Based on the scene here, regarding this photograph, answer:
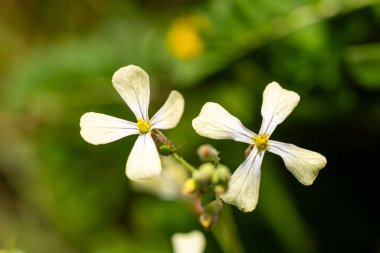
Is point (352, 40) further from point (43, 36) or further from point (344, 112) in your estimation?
point (43, 36)

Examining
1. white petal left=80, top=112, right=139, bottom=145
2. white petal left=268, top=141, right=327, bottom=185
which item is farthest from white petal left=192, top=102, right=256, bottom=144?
white petal left=80, top=112, right=139, bottom=145

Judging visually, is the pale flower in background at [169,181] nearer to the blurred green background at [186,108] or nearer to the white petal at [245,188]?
the blurred green background at [186,108]

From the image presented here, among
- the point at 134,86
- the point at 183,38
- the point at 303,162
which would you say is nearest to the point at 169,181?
the point at 134,86

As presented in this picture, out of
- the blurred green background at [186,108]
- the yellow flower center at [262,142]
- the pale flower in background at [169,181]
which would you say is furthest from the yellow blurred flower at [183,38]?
the yellow flower center at [262,142]

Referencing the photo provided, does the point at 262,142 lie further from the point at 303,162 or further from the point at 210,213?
the point at 210,213

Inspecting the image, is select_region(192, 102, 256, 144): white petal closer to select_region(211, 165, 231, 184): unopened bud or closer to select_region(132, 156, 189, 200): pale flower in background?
select_region(211, 165, 231, 184): unopened bud
